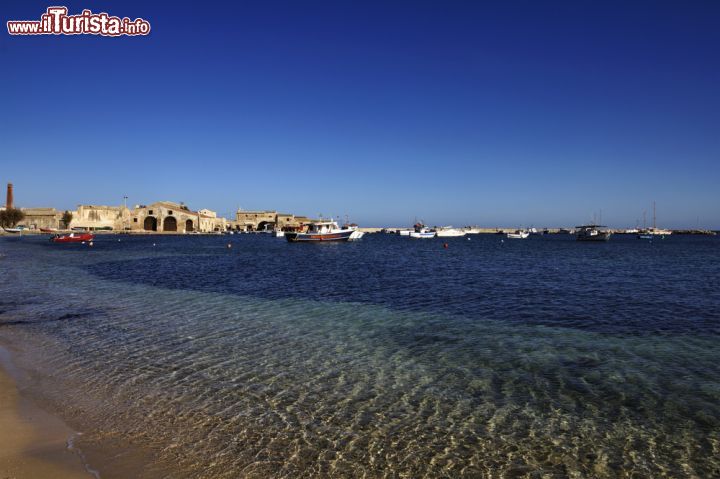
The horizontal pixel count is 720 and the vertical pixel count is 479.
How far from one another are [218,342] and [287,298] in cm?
845

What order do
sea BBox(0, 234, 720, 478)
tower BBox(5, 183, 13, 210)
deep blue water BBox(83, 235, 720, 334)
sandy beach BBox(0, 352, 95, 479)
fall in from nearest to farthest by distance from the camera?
sandy beach BBox(0, 352, 95, 479), sea BBox(0, 234, 720, 478), deep blue water BBox(83, 235, 720, 334), tower BBox(5, 183, 13, 210)

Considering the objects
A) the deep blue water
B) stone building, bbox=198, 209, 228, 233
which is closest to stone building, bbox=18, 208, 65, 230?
stone building, bbox=198, 209, 228, 233

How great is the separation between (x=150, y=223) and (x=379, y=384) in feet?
479

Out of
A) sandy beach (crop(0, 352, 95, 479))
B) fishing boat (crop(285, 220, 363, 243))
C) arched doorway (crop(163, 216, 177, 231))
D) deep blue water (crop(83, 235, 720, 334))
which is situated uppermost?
arched doorway (crop(163, 216, 177, 231))

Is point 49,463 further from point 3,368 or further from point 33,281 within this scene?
point 33,281

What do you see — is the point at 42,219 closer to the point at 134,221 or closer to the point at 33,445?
the point at 134,221

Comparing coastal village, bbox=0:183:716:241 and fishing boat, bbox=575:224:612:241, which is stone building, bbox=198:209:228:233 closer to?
coastal village, bbox=0:183:716:241

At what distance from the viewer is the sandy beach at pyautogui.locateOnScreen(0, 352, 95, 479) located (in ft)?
18.0

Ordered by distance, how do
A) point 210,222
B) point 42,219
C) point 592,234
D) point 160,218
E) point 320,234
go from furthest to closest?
point 210,222 → point 42,219 → point 160,218 → point 592,234 → point 320,234

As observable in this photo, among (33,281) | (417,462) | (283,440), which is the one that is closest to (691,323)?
(417,462)

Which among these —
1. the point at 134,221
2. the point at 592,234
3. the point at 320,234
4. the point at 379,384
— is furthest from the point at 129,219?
the point at 379,384

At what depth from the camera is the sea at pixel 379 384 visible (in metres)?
6.25

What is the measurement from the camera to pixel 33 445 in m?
6.20

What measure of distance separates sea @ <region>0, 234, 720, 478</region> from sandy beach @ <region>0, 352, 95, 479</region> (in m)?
0.28
